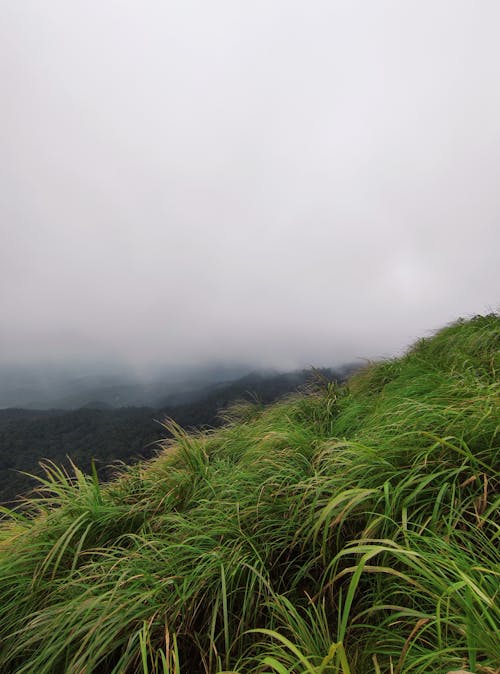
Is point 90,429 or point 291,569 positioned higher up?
point 291,569

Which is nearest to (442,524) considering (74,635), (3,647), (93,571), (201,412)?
(74,635)

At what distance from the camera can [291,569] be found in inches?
64.2

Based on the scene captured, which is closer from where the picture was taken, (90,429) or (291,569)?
(291,569)

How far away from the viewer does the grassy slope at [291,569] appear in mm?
1057

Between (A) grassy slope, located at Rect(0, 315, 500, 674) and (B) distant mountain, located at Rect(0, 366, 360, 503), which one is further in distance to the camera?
(B) distant mountain, located at Rect(0, 366, 360, 503)

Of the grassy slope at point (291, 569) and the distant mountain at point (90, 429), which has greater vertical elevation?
the grassy slope at point (291, 569)

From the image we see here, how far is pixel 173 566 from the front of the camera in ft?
5.18

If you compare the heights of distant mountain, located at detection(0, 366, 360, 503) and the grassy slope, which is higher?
the grassy slope

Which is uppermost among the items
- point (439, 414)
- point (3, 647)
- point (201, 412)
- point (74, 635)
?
point (439, 414)

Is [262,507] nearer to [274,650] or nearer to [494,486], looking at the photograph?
[274,650]

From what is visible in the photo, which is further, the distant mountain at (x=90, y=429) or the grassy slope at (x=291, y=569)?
the distant mountain at (x=90, y=429)

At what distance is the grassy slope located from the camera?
41.6 inches

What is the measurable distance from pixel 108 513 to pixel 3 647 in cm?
74

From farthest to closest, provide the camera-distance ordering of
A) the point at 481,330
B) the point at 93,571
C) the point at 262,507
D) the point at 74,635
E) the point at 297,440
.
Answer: the point at 481,330 → the point at 297,440 → the point at 262,507 → the point at 93,571 → the point at 74,635
